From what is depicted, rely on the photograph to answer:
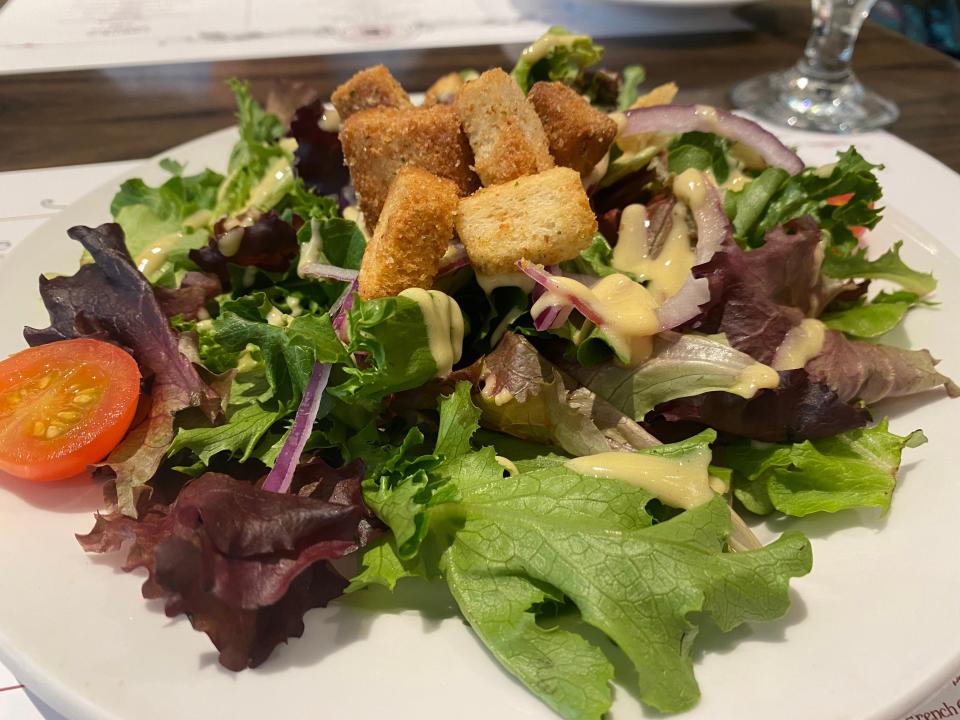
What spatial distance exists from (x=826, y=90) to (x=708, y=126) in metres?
1.97

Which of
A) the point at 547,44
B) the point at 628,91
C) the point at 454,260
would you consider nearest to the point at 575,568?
the point at 454,260

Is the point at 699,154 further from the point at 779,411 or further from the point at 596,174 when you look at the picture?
the point at 779,411

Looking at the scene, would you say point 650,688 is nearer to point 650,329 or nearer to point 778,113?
point 650,329

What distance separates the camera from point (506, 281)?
156cm

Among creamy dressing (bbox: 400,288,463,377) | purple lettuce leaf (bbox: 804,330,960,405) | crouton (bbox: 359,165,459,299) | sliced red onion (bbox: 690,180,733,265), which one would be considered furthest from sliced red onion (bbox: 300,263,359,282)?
purple lettuce leaf (bbox: 804,330,960,405)

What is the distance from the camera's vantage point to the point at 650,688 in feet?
3.30

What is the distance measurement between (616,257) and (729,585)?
880 millimetres

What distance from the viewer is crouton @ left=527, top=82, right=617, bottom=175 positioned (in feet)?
5.65

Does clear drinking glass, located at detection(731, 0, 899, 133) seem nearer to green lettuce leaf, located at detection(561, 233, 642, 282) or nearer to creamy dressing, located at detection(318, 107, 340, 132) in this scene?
green lettuce leaf, located at detection(561, 233, 642, 282)

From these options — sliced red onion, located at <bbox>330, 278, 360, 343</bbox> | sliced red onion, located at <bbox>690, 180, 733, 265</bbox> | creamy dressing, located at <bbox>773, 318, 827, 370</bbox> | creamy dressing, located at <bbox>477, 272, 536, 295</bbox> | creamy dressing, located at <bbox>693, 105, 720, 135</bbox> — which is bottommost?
creamy dressing, located at <bbox>773, 318, 827, 370</bbox>

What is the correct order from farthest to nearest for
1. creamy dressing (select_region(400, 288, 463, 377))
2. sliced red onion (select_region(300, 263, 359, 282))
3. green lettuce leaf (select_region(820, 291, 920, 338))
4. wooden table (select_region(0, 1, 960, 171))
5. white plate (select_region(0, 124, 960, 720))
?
wooden table (select_region(0, 1, 960, 171))
green lettuce leaf (select_region(820, 291, 920, 338))
sliced red onion (select_region(300, 263, 359, 282))
creamy dressing (select_region(400, 288, 463, 377))
white plate (select_region(0, 124, 960, 720))

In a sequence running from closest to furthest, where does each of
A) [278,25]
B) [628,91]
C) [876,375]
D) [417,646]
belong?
[417,646] → [876,375] → [628,91] → [278,25]

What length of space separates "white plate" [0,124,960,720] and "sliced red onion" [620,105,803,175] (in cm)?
101

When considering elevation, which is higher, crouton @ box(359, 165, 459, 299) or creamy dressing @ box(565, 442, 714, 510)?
A: crouton @ box(359, 165, 459, 299)
